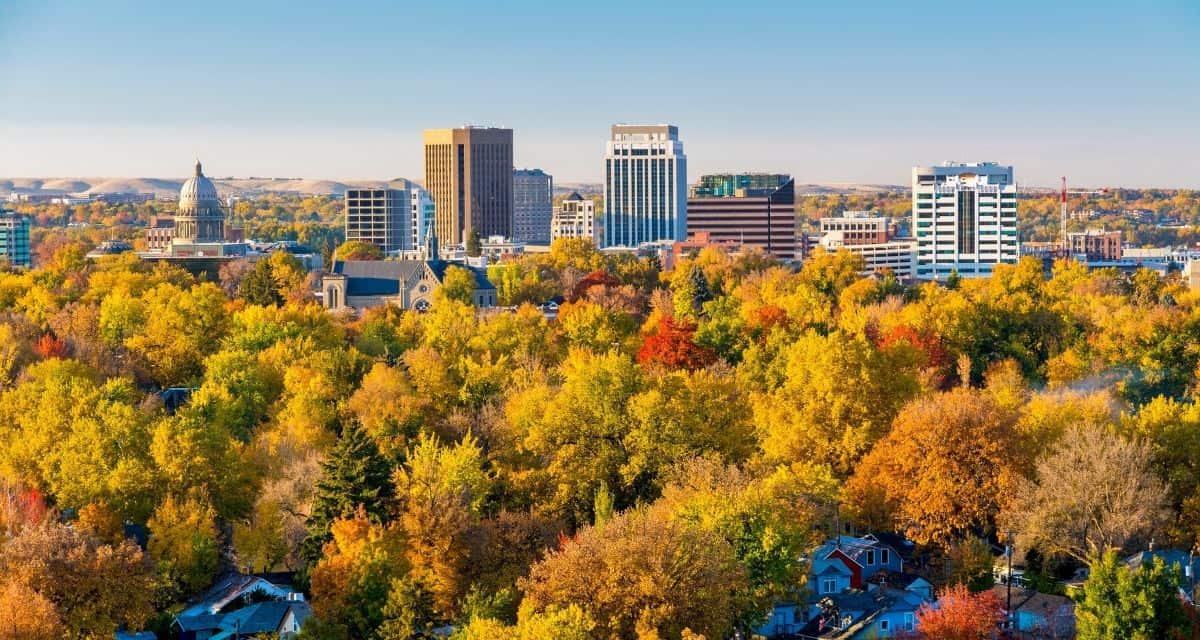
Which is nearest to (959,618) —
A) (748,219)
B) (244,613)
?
(244,613)

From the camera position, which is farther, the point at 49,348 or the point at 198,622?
the point at 49,348

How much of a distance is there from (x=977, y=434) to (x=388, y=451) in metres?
13.7

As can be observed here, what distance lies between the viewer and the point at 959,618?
39.6 metres

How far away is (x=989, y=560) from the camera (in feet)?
149

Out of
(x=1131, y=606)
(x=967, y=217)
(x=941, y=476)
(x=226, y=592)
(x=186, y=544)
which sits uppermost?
(x=967, y=217)

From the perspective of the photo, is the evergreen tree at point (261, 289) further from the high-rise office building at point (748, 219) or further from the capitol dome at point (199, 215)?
the high-rise office building at point (748, 219)

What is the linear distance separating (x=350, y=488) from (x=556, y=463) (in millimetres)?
6170

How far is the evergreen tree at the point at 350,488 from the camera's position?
4503 centimetres

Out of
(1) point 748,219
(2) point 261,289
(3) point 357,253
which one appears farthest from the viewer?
(1) point 748,219

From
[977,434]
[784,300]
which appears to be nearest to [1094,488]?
[977,434]

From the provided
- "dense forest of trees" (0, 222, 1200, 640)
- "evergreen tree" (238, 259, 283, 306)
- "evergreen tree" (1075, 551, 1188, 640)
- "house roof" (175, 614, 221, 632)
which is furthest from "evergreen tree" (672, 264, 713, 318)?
"evergreen tree" (1075, 551, 1188, 640)

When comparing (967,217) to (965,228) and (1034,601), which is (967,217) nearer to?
(965,228)

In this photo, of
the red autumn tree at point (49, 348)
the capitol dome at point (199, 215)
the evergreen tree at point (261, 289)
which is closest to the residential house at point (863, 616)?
the red autumn tree at point (49, 348)

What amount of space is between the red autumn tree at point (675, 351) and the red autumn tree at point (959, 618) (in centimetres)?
2605
